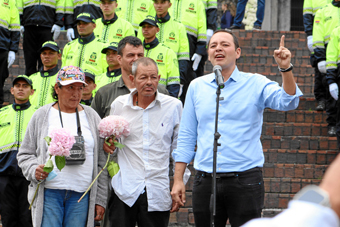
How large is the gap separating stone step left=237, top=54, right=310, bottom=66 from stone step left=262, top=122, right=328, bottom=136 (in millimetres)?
2370

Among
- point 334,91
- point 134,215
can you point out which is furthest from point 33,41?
point 134,215

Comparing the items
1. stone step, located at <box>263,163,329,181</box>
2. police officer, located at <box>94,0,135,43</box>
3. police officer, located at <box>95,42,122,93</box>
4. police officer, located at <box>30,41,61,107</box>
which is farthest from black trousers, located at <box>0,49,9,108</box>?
stone step, located at <box>263,163,329,181</box>

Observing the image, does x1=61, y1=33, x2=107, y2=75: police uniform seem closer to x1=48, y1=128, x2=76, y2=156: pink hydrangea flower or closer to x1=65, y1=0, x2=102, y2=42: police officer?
x1=65, y1=0, x2=102, y2=42: police officer

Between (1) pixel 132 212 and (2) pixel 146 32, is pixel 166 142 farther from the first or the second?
(2) pixel 146 32

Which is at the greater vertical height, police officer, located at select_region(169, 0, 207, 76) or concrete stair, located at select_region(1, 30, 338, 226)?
police officer, located at select_region(169, 0, 207, 76)

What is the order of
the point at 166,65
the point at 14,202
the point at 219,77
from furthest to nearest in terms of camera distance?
1. the point at 166,65
2. the point at 14,202
3. the point at 219,77

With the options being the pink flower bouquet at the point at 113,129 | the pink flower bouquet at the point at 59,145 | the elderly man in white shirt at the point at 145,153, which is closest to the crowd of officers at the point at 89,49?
the elderly man in white shirt at the point at 145,153

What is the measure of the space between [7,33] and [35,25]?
28.3 inches

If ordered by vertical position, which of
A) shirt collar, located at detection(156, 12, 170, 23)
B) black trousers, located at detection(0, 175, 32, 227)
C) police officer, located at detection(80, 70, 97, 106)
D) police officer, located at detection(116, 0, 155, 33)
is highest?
police officer, located at detection(116, 0, 155, 33)

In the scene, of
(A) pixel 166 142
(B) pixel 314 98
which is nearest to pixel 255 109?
(A) pixel 166 142

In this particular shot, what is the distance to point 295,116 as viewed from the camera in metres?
8.27

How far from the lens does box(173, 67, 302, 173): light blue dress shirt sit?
3.59m

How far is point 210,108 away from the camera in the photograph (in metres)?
3.73

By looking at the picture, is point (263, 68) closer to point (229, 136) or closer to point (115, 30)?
point (115, 30)
